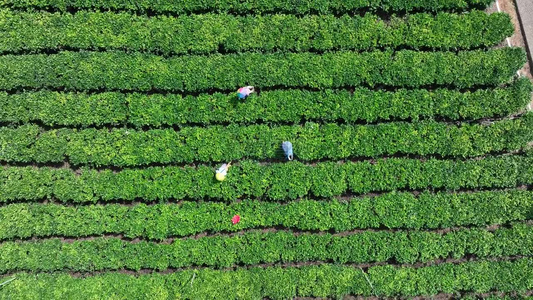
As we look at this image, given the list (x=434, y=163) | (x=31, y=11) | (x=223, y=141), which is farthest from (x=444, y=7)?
(x=31, y=11)

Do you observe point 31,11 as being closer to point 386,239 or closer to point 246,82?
point 246,82

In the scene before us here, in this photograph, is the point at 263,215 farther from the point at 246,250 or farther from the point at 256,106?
the point at 256,106

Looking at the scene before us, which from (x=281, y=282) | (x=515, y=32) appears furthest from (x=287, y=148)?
(x=515, y=32)

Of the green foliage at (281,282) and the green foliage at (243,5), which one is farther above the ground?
the green foliage at (243,5)

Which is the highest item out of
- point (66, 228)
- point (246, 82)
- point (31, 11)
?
point (31, 11)

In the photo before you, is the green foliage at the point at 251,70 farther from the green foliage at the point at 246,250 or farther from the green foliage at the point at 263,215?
the green foliage at the point at 246,250

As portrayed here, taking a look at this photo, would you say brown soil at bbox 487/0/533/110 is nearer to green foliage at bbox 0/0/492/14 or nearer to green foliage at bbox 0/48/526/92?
green foliage at bbox 0/48/526/92

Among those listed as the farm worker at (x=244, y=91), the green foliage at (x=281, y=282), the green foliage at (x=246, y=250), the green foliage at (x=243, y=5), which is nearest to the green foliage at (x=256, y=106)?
the farm worker at (x=244, y=91)
